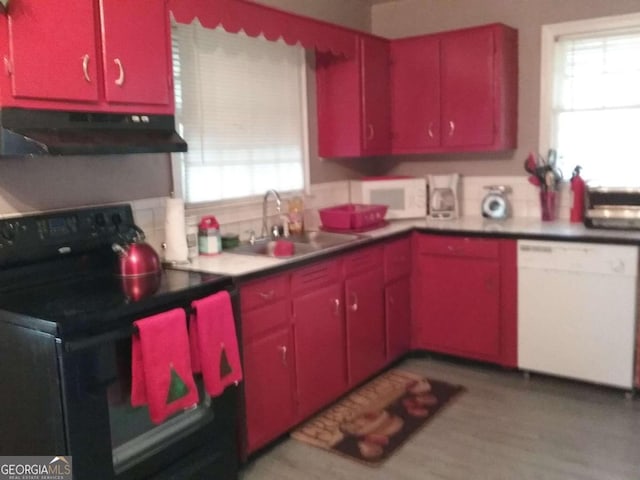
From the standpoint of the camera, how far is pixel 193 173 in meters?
3.28

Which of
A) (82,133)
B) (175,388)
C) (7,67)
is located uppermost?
(7,67)

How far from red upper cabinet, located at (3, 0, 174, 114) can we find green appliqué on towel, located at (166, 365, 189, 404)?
1078 mm

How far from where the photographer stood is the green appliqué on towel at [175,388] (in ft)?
7.08

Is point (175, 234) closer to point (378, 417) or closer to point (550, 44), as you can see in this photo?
point (378, 417)

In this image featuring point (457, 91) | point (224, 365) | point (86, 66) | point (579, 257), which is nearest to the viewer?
point (86, 66)

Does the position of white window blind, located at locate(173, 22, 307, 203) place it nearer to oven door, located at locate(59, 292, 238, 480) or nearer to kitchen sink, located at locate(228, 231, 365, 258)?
kitchen sink, located at locate(228, 231, 365, 258)

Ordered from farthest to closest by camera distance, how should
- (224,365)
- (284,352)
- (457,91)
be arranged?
(457,91) < (284,352) < (224,365)

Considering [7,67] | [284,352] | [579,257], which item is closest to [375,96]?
[579,257]

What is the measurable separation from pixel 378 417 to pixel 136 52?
2.18 meters

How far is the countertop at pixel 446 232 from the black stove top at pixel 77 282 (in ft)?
0.70

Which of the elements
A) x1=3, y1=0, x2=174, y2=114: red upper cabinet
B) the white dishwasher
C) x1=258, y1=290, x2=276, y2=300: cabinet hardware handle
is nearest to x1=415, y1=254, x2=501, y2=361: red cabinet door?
the white dishwasher

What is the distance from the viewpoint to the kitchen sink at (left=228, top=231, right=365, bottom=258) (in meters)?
3.21

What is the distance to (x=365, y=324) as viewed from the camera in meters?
3.63

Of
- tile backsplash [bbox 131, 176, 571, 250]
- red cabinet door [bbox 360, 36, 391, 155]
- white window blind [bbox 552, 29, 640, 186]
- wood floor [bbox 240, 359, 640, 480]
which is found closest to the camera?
wood floor [bbox 240, 359, 640, 480]
